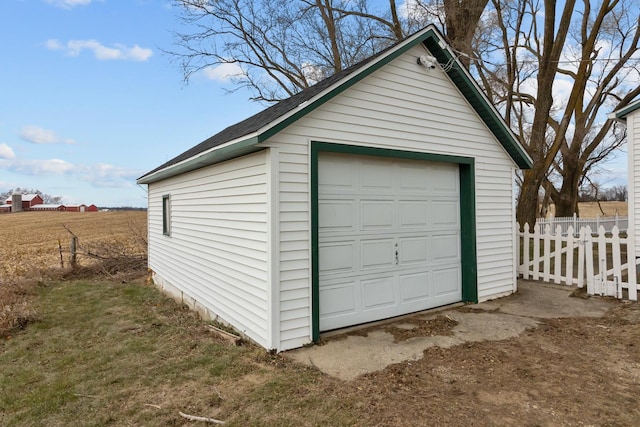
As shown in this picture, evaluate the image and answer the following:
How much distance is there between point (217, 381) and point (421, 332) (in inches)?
113

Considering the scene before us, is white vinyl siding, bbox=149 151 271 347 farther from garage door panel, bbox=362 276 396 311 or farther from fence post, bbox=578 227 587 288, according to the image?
fence post, bbox=578 227 587 288

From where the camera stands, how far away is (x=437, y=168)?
6621mm

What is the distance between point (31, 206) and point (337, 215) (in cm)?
10176

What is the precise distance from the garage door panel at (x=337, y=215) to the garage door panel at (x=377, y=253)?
39cm

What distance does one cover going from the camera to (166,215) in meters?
9.47

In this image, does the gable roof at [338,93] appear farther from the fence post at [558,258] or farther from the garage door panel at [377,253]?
the garage door panel at [377,253]

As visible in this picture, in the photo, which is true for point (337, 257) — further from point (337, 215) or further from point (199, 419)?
point (199, 419)

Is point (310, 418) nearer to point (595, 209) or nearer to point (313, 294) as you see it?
point (313, 294)

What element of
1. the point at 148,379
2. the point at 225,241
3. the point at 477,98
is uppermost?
the point at 477,98

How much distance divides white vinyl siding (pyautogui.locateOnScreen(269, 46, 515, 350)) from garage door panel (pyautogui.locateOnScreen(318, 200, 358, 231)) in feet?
1.24

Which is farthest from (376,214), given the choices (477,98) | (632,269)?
(632,269)

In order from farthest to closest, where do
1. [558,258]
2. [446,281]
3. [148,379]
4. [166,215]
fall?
1. [166,215]
2. [558,258]
3. [446,281]
4. [148,379]

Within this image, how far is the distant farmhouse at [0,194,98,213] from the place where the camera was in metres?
72.2

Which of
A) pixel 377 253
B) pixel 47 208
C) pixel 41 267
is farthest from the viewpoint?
pixel 47 208
